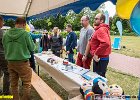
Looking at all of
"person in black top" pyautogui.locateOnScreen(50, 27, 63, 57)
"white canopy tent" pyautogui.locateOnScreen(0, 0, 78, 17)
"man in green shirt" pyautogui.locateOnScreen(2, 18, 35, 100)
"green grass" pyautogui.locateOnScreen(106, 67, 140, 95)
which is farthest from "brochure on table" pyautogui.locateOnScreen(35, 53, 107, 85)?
"person in black top" pyautogui.locateOnScreen(50, 27, 63, 57)

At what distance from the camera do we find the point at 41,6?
7.41 metres

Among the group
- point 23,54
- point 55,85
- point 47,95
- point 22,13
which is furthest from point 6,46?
point 22,13

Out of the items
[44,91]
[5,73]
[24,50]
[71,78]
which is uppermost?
[24,50]

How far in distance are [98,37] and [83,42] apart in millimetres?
1017

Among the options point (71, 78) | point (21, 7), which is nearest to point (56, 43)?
point (21, 7)

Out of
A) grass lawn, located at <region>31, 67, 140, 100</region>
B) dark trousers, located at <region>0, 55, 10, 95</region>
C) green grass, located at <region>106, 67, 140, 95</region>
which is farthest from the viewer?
green grass, located at <region>106, 67, 140, 95</region>

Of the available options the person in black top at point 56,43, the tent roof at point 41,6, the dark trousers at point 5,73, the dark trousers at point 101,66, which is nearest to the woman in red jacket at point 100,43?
the dark trousers at point 101,66

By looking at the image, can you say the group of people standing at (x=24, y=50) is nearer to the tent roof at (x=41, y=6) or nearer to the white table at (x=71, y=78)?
the tent roof at (x=41, y=6)

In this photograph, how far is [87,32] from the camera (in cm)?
520

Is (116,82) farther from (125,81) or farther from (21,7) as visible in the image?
(21,7)

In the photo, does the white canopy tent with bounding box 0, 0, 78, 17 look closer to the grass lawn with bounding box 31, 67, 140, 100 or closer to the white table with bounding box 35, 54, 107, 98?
the grass lawn with bounding box 31, 67, 140, 100

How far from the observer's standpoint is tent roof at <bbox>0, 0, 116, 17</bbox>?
4278mm

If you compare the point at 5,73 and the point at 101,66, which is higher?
the point at 101,66

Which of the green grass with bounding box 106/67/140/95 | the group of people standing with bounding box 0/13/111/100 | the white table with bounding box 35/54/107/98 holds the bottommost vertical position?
the green grass with bounding box 106/67/140/95
